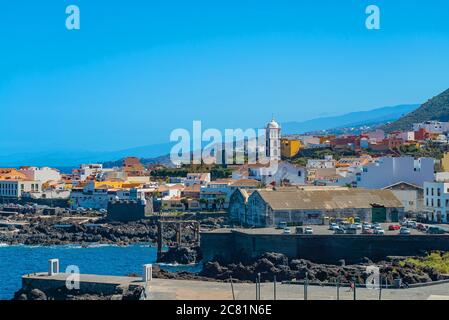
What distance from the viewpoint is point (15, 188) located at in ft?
246

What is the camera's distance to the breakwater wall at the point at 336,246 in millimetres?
31812

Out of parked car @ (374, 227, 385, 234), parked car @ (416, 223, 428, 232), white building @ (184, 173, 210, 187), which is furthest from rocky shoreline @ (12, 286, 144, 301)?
white building @ (184, 173, 210, 187)

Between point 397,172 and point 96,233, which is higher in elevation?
point 397,172

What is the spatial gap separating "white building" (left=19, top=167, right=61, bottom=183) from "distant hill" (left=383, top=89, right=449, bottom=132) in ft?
163

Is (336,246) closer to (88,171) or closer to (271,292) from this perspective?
(271,292)

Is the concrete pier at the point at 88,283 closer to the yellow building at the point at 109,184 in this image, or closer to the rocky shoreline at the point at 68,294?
the rocky shoreline at the point at 68,294

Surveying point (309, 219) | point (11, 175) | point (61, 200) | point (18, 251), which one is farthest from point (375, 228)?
point (11, 175)

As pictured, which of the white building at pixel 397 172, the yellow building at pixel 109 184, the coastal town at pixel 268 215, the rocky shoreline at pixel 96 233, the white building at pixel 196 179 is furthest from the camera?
the yellow building at pixel 109 184

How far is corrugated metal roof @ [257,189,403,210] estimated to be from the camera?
3794cm

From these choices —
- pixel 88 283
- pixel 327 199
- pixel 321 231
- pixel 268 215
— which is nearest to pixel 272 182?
pixel 327 199

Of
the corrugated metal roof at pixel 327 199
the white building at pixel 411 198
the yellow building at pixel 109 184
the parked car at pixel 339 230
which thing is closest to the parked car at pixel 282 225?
the corrugated metal roof at pixel 327 199

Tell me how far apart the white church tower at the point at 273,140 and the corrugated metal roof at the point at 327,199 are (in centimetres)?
2520

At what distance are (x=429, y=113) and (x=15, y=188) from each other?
65966 mm
